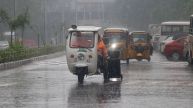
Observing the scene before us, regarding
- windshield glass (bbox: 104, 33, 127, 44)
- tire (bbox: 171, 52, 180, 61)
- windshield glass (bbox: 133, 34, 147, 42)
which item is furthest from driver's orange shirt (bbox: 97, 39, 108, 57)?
tire (bbox: 171, 52, 180, 61)

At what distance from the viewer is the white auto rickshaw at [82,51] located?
21.4 meters

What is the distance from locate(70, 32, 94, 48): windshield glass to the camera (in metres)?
21.7

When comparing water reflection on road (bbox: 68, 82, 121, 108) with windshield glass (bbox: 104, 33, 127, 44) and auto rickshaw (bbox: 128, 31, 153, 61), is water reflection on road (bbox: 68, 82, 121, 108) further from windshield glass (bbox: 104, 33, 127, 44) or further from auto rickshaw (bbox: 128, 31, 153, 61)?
auto rickshaw (bbox: 128, 31, 153, 61)

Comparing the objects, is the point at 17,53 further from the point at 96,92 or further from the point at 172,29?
the point at 172,29

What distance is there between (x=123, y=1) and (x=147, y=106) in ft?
345

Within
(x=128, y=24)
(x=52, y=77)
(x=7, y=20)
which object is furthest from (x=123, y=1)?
(x=52, y=77)

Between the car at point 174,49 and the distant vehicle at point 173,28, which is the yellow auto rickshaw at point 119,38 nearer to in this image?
the car at point 174,49

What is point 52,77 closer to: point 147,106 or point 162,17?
point 147,106

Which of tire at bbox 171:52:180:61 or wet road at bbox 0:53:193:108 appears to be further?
tire at bbox 171:52:180:61

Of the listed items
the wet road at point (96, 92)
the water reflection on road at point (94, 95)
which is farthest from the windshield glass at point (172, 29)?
the water reflection on road at point (94, 95)

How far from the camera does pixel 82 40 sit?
21875mm

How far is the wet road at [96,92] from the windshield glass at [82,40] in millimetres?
1245

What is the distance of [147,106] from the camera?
48.9ft

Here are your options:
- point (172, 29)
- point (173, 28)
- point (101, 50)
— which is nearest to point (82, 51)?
point (101, 50)
